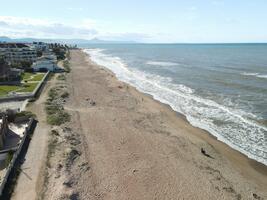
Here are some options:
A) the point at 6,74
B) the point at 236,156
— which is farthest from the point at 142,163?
the point at 6,74

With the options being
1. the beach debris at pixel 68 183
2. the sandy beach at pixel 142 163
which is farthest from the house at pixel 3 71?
the beach debris at pixel 68 183

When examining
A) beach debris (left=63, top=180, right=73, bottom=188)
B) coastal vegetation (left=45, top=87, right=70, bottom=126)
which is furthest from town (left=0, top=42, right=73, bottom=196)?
beach debris (left=63, top=180, right=73, bottom=188)

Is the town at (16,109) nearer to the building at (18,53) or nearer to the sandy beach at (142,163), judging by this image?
the sandy beach at (142,163)

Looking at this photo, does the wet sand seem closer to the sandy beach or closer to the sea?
the sandy beach

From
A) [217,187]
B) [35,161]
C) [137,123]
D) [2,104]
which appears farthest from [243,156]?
[2,104]

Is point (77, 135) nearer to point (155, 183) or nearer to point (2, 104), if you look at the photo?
point (155, 183)
